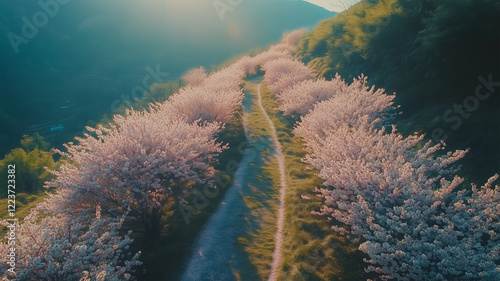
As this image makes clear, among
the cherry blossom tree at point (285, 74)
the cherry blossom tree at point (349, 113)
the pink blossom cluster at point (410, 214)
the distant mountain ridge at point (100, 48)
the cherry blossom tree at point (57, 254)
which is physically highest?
the distant mountain ridge at point (100, 48)

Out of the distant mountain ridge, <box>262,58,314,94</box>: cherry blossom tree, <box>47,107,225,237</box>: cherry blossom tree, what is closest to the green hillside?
<box>262,58,314,94</box>: cherry blossom tree

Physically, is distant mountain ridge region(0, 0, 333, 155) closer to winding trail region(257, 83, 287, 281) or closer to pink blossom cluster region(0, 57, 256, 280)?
winding trail region(257, 83, 287, 281)

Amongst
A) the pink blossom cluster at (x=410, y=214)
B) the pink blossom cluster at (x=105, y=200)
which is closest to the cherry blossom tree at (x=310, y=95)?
the pink blossom cluster at (x=410, y=214)

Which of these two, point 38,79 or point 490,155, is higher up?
point 38,79

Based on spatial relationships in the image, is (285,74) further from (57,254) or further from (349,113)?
(57,254)

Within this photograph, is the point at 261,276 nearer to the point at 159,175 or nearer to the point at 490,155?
the point at 159,175

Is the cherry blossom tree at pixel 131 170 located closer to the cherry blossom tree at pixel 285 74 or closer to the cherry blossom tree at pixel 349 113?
the cherry blossom tree at pixel 349 113

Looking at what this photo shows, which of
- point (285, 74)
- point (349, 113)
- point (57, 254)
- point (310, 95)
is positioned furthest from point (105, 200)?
point (285, 74)

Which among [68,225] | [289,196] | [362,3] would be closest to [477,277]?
[289,196]
